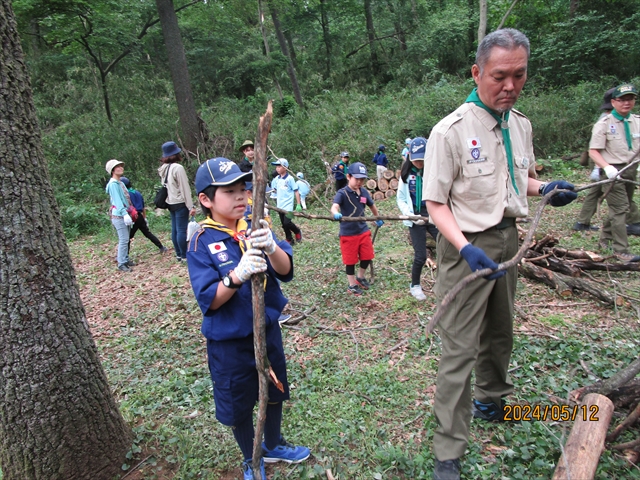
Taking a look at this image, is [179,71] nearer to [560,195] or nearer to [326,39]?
[560,195]

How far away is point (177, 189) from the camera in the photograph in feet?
23.5

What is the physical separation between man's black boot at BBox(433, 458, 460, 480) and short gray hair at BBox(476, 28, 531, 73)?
7.65 feet

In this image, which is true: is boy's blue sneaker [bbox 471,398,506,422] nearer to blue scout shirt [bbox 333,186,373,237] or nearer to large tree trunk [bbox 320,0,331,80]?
blue scout shirt [bbox 333,186,373,237]

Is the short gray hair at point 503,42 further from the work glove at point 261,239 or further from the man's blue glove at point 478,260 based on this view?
the work glove at point 261,239

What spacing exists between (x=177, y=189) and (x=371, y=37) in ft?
75.1

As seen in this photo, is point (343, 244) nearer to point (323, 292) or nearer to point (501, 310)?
point (323, 292)

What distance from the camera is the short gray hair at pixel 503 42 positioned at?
213 centimetres

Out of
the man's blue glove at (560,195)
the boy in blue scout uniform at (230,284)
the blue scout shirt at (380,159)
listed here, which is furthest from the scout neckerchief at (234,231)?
the blue scout shirt at (380,159)

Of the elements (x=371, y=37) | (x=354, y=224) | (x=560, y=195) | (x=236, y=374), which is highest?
(x=371, y=37)

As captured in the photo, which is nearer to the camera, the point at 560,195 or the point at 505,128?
the point at 505,128

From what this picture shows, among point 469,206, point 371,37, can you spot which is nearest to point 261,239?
point 469,206

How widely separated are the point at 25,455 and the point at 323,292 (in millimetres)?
3988

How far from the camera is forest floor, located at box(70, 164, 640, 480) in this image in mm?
2650
